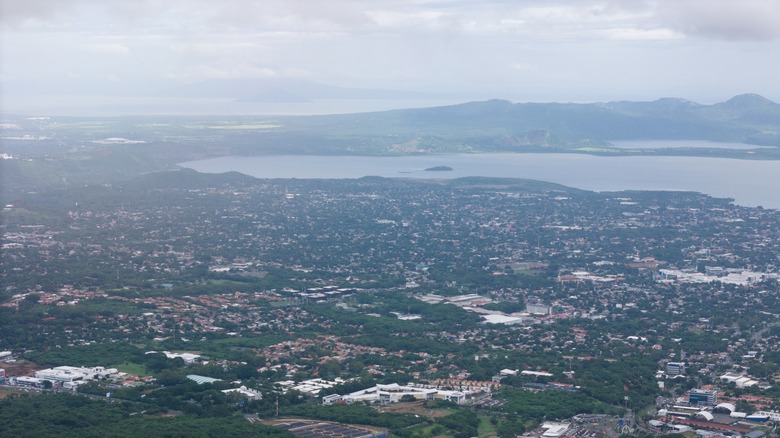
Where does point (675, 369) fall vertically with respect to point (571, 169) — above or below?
above

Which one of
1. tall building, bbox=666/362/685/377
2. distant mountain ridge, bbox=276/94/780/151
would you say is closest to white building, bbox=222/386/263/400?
tall building, bbox=666/362/685/377

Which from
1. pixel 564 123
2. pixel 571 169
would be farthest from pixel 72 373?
pixel 564 123

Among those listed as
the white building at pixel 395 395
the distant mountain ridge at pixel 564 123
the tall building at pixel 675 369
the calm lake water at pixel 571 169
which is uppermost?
the distant mountain ridge at pixel 564 123

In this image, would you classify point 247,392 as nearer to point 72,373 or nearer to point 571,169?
point 72,373

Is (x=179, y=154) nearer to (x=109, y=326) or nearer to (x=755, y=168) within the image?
(x=755, y=168)

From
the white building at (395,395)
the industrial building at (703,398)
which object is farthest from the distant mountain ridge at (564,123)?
the white building at (395,395)

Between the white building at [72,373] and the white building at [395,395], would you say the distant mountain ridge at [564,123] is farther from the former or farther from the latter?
the white building at [395,395]
